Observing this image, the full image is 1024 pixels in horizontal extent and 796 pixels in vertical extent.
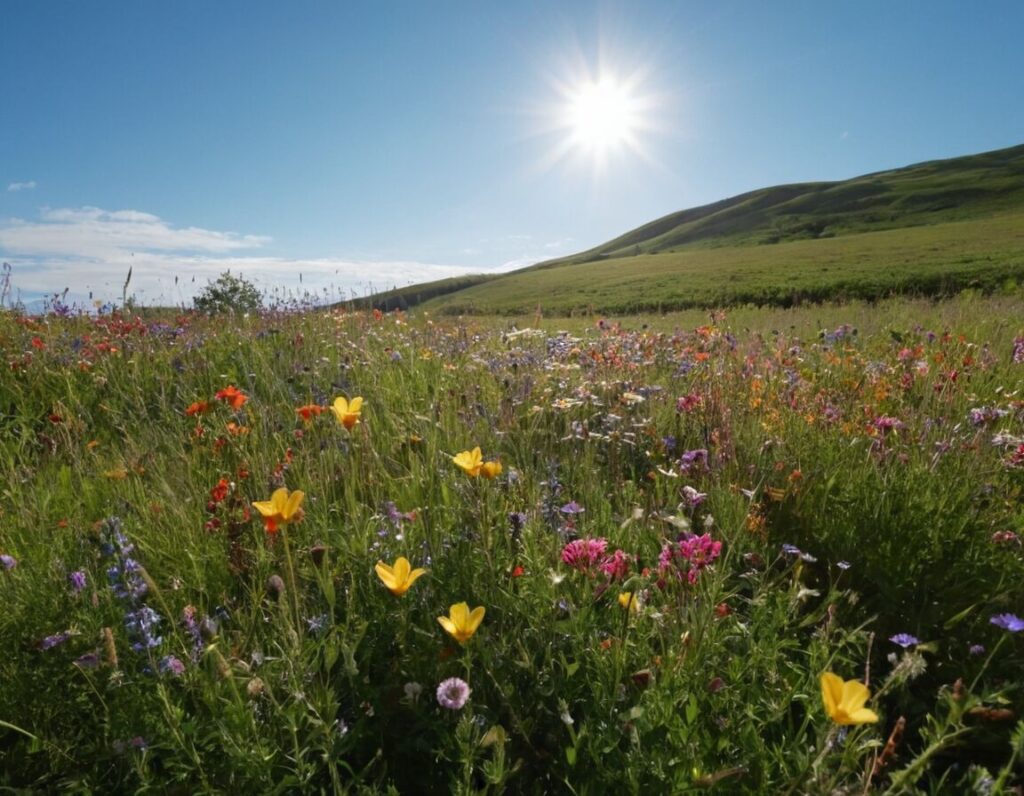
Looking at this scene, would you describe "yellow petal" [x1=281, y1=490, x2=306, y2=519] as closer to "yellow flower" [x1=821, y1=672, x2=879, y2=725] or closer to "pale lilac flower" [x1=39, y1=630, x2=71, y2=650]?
"pale lilac flower" [x1=39, y1=630, x2=71, y2=650]

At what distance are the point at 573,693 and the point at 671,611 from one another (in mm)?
391

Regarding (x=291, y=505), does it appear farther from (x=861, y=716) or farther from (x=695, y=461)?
(x=695, y=461)

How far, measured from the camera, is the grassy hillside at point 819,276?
25062 millimetres

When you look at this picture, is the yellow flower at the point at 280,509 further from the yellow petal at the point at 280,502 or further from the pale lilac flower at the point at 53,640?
the pale lilac flower at the point at 53,640

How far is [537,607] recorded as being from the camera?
175cm

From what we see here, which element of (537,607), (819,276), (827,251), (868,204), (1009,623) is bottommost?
(537,607)

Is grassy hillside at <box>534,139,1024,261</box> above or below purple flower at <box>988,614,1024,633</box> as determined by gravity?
above

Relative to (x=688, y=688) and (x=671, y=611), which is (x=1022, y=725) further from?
(x=671, y=611)

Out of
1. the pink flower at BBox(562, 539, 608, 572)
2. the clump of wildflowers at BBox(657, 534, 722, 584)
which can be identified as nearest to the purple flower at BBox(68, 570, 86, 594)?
the pink flower at BBox(562, 539, 608, 572)

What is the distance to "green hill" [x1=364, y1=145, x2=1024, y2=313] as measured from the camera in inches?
1051

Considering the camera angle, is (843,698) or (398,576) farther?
(398,576)

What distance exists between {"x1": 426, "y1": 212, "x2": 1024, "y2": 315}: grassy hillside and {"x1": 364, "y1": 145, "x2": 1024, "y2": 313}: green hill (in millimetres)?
89

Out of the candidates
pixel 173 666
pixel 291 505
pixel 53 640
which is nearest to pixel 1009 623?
pixel 291 505

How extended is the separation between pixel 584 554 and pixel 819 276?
33441 mm
